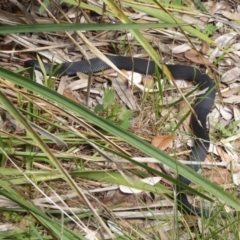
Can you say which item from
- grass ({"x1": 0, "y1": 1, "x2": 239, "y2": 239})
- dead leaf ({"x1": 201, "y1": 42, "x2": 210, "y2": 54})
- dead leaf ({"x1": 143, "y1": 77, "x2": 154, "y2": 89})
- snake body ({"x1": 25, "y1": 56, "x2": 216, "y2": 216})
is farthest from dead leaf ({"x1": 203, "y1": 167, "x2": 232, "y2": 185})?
dead leaf ({"x1": 201, "y1": 42, "x2": 210, "y2": 54})

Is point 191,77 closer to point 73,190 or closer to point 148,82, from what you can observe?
point 148,82

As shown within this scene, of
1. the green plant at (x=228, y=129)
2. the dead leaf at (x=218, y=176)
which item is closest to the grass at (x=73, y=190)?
the dead leaf at (x=218, y=176)

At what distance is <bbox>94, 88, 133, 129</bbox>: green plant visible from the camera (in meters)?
2.50

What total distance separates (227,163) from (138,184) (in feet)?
1.67

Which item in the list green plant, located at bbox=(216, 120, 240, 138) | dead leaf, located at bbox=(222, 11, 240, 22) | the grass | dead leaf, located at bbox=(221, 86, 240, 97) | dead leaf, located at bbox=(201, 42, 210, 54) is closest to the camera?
the grass

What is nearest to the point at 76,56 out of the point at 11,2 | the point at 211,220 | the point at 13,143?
the point at 11,2

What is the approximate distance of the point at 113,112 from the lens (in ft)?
8.26

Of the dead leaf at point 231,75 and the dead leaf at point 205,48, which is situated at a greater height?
the dead leaf at point 205,48

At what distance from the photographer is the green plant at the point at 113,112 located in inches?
98.5

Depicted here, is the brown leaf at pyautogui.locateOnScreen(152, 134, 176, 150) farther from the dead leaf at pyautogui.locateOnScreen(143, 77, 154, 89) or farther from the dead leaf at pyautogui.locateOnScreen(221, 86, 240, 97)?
the dead leaf at pyautogui.locateOnScreen(221, 86, 240, 97)

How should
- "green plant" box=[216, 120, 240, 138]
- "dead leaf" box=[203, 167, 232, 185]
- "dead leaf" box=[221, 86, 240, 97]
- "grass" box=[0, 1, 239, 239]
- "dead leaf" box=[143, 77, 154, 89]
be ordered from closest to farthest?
1. "grass" box=[0, 1, 239, 239]
2. "dead leaf" box=[203, 167, 232, 185]
3. "green plant" box=[216, 120, 240, 138]
4. "dead leaf" box=[143, 77, 154, 89]
5. "dead leaf" box=[221, 86, 240, 97]

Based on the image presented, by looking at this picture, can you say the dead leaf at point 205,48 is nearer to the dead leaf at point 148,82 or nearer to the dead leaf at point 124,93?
the dead leaf at point 148,82

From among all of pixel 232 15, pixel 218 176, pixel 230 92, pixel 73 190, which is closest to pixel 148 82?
pixel 230 92

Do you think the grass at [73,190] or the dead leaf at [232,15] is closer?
the grass at [73,190]
